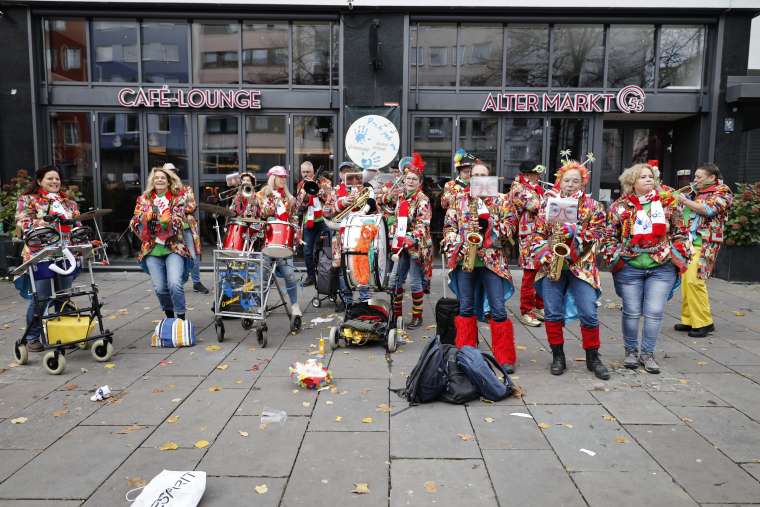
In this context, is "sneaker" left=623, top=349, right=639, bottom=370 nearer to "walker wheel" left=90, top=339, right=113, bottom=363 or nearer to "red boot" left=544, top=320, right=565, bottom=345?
"red boot" left=544, top=320, right=565, bottom=345

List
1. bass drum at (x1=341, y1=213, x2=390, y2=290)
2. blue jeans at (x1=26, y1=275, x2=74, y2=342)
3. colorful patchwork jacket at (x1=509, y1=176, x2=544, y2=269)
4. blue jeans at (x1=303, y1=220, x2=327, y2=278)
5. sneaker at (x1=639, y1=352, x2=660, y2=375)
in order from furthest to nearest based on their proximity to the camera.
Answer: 1. blue jeans at (x1=303, y1=220, x2=327, y2=278)
2. colorful patchwork jacket at (x1=509, y1=176, x2=544, y2=269)
3. bass drum at (x1=341, y1=213, x2=390, y2=290)
4. blue jeans at (x1=26, y1=275, x2=74, y2=342)
5. sneaker at (x1=639, y1=352, x2=660, y2=375)

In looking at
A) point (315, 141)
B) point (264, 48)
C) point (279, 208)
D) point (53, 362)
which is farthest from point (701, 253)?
point (264, 48)

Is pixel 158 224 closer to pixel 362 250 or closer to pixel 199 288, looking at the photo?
pixel 362 250

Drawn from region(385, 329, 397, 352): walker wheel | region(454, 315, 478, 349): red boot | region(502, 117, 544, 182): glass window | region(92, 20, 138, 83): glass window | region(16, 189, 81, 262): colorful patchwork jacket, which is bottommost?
region(385, 329, 397, 352): walker wheel

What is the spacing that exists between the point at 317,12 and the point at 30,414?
920cm

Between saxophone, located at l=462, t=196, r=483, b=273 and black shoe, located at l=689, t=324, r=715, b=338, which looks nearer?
saxophone, located at l=462, t=196, r=483, b=273

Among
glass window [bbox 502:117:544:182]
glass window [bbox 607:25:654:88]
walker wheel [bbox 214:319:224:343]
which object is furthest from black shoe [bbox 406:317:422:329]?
glass window [bbox 607:25:654:88]

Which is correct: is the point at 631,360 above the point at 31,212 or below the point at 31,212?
below

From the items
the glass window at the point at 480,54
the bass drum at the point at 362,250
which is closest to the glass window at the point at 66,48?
the glass window at the point at 480,54

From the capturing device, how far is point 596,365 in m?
5.49

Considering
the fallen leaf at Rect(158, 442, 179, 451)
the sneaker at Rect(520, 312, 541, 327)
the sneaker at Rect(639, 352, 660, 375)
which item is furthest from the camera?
the sneaker at Rect(520, 312, 541, 327)

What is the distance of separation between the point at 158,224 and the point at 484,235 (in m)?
3.62

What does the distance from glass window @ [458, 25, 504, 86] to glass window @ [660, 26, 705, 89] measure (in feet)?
10.7

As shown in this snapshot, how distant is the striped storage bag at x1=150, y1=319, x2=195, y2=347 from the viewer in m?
6.43
